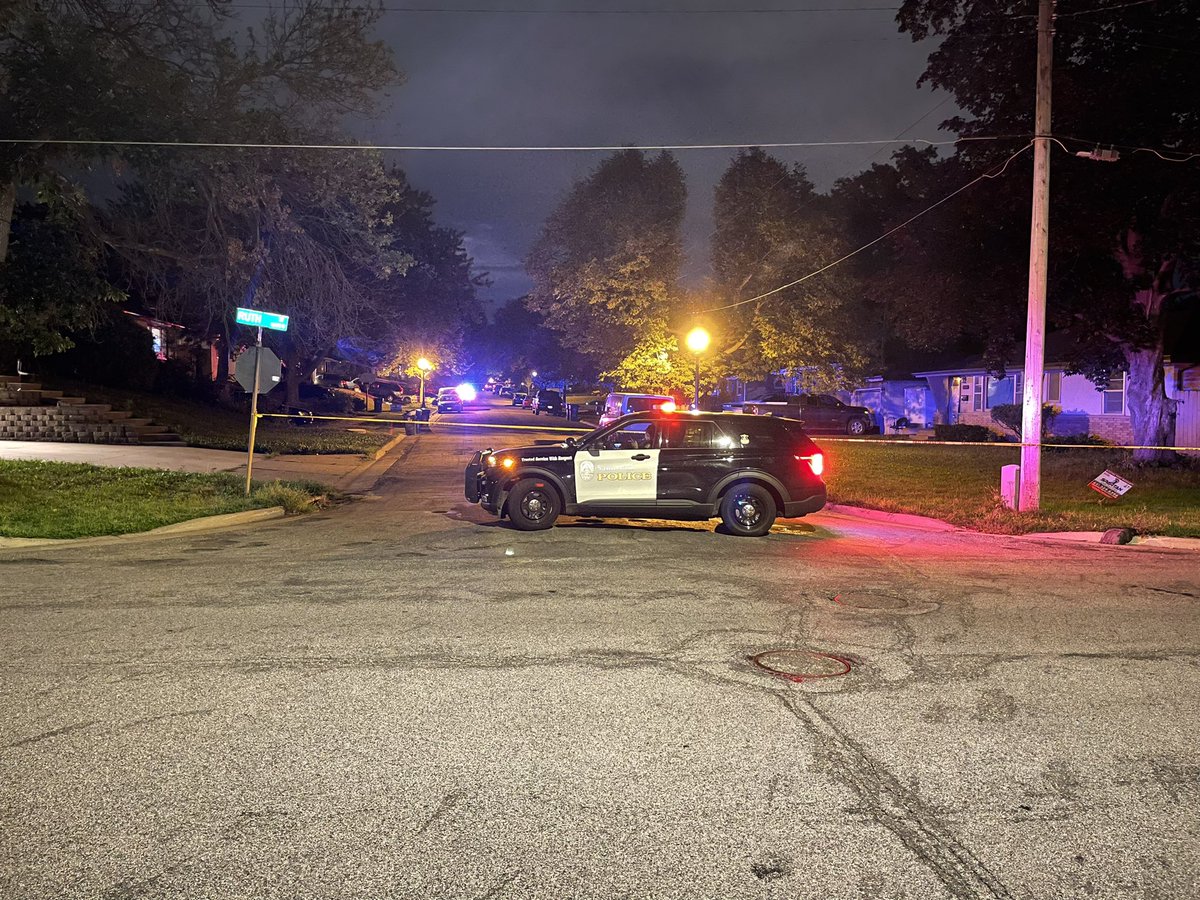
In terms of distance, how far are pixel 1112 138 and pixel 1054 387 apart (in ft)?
57.7

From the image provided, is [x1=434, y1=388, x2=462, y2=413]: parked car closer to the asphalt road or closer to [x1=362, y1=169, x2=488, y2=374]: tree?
[x1=362, y1=169, x2=488, y2=374]: tree

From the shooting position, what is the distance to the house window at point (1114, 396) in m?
33.4

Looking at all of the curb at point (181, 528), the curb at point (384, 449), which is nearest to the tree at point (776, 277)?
the curb at point (384, 449)

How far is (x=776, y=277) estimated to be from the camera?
4228 cm

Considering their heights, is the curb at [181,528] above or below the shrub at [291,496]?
below

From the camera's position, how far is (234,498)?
15.2 meters

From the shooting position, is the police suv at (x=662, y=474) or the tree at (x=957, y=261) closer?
the police suv at (x=662, y=474)

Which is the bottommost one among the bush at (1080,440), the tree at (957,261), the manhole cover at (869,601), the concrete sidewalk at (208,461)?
the manhole cover at (869,601)

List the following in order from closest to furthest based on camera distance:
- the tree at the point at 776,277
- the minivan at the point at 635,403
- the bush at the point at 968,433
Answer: the minivan at the point at 635,403 < the bush at the point at 968,433 < the tree at the point at 776,277

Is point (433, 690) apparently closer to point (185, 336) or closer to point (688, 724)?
point (688, 724)

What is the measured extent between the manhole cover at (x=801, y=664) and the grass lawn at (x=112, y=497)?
9.49m

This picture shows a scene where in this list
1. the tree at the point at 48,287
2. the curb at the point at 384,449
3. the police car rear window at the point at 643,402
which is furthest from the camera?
the police car rear window at the point at 643,402

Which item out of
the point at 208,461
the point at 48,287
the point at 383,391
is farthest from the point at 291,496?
the point at 383,391

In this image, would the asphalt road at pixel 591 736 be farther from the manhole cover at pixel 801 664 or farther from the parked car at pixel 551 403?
the parked car at pixel 551 403
